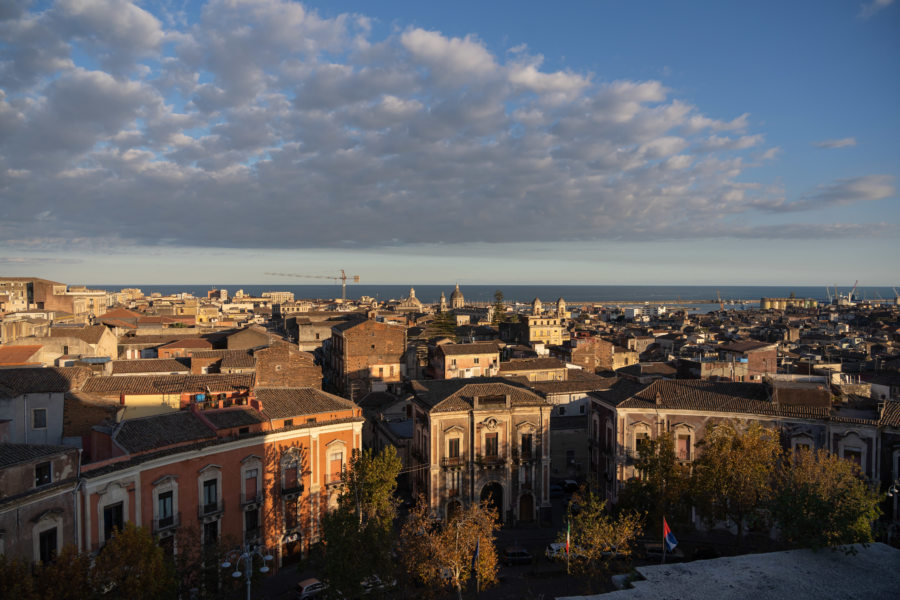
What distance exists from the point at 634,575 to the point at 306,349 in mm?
72948

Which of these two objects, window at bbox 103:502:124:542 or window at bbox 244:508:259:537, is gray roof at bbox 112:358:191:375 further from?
window at bbox 103:502:124:542

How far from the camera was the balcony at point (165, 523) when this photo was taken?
26.0 m

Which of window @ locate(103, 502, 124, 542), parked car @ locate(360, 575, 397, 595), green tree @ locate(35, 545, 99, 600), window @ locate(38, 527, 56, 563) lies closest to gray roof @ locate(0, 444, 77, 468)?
window @ locate(38, 527, 56, 563)

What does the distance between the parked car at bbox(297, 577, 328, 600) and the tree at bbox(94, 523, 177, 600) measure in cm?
847

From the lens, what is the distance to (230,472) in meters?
29.5

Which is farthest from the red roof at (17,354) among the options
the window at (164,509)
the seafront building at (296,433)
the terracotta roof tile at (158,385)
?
the window at (164,509)

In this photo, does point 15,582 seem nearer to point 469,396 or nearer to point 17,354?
point 469,396

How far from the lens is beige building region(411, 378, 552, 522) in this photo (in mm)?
37656

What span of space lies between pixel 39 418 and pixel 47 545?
37.9 feet

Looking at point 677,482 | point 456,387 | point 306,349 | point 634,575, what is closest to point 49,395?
point 456,387

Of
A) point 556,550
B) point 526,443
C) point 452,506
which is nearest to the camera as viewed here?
point 556,550

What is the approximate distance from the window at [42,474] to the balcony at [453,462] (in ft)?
72.0

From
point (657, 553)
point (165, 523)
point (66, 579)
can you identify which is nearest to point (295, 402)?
point (165, 523)

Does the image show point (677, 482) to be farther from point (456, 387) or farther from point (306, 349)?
point (306, 349)
